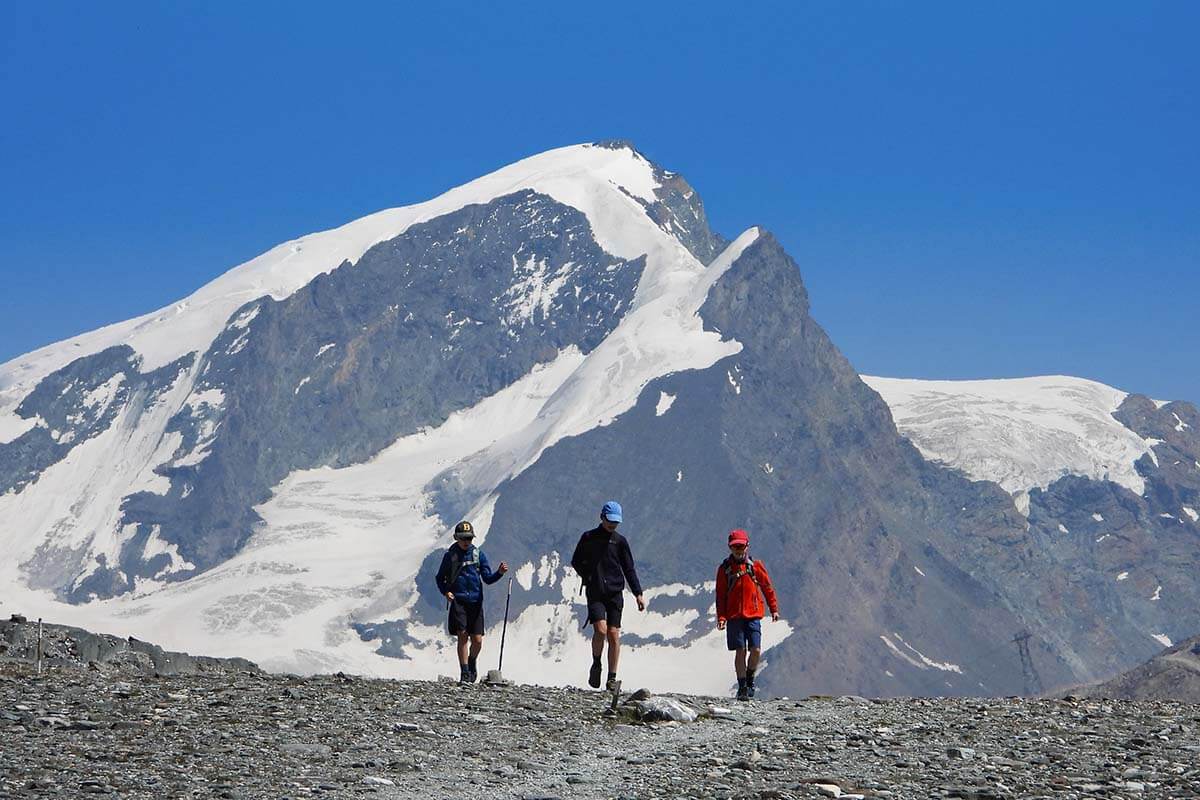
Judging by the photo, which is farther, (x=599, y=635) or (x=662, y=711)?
(x=599, y=635)

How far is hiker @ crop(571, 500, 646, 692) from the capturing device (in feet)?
106

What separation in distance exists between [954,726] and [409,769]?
8.25 metres

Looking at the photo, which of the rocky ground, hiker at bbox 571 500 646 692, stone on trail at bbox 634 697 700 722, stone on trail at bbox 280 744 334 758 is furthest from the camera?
hiker at bbox 571 500 646 692

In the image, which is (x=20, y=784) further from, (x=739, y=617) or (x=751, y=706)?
(x=739, y=617)

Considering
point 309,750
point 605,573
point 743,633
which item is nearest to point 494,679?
point 605,573

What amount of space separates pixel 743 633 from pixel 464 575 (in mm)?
4735

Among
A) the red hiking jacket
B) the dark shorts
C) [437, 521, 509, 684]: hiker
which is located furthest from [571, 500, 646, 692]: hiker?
[437, 521, 509, 684]: hiker

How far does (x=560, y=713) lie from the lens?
27547 millimetres

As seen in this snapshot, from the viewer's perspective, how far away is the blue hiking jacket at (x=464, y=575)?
3353cm

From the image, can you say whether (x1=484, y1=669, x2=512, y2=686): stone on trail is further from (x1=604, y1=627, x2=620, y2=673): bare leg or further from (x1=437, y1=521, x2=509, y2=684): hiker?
(x1=604, y1=627, x2=620, y2=673): bare leg

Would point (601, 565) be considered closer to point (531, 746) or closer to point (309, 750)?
point (531, 746)

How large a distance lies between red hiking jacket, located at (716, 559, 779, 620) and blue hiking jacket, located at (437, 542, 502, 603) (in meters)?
3.76

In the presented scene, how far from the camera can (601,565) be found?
32.2 m

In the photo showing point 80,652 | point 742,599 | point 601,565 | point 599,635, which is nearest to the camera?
point 601,565
